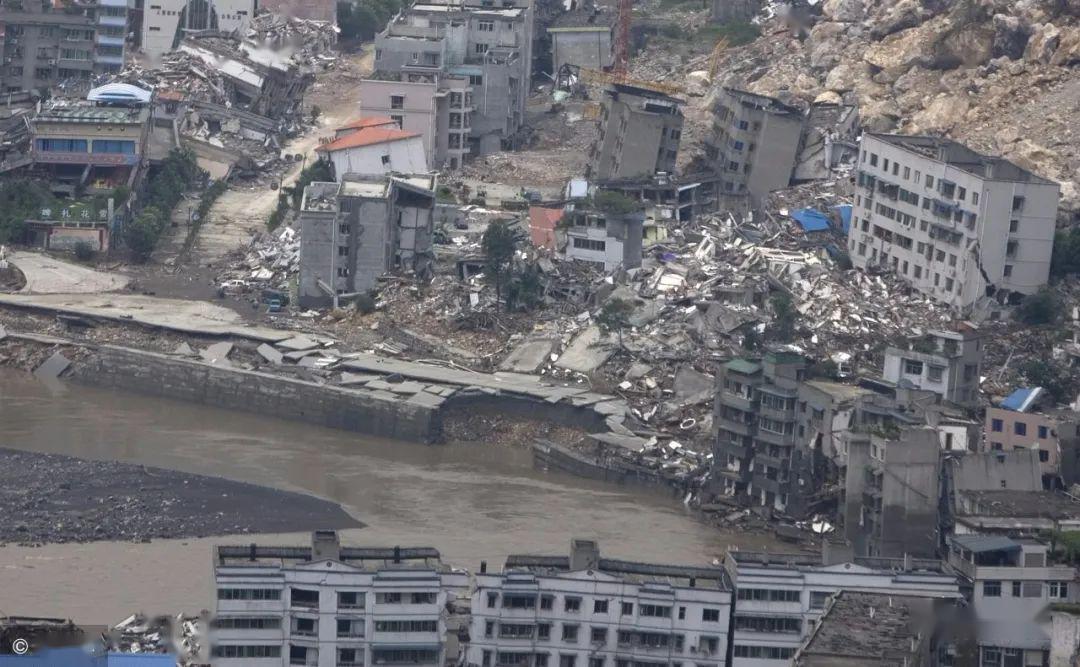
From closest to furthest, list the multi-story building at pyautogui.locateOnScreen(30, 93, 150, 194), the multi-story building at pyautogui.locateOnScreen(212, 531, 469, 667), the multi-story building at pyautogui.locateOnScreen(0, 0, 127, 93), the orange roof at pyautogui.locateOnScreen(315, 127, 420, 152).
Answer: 1. the multi-story building at pyautogui.locateOnScreen(212, 531, 469, 667)
2. the orange roof at pyautogui.locateOnScreen(315, 127, 420, 152)
3. the multi-story building at pyautogui.locateOnScreen(30, 93, 150, 194)
4. the multi-story building at pyautogui.locateOnScreen(0, 0, 127, 93)

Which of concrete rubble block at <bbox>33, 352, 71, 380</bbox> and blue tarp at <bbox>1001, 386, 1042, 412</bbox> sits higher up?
blue tarp at <bbox>1001, 386, 1042, 412</bbox>

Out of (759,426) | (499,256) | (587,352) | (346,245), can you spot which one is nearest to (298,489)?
(759,426)

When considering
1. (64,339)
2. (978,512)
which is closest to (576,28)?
(64,339)

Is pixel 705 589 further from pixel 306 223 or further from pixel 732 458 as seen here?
pixel 306 223

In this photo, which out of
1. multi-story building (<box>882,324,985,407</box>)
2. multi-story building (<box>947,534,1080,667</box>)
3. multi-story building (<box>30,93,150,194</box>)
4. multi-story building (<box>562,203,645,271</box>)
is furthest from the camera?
multi-story building (<box>30,93,150,194</box>)

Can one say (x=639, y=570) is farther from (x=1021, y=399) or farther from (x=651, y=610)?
(x=1021, y=399)

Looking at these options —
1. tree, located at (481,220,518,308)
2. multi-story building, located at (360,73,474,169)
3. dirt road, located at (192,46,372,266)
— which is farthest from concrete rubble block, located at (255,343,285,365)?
multi-story building, located at (360,73,474,169)

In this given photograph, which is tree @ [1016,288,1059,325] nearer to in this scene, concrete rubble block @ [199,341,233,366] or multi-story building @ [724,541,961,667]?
concrete rubble block @ [199,341,233,366]
